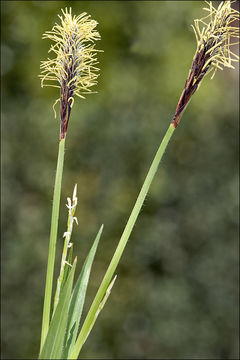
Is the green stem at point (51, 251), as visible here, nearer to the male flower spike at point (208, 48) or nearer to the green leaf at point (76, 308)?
the green leaf at point (76, 308)

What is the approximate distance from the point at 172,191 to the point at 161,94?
1.53ft

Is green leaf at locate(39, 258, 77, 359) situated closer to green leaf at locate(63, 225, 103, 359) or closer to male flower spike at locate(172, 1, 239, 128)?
green leaf at locate(63, 225, 103, 359)

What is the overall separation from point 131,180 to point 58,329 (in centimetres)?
229

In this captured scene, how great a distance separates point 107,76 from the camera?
3035 millimetres

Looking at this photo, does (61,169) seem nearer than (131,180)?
Yes

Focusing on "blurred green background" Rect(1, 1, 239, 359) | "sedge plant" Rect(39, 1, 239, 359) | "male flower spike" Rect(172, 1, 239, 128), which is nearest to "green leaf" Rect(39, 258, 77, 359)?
"sedge plant" Rect(39, 1, 239, 359)

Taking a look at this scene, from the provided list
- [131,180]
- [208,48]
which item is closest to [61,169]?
[208,48]

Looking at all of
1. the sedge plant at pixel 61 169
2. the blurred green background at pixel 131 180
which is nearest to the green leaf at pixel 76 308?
the sedge plant at pixel 61 169

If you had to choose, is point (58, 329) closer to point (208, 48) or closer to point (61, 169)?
point (61, 169)

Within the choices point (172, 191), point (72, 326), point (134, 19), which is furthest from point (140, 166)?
point (72, 326)

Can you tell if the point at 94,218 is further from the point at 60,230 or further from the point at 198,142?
the point at 198,142

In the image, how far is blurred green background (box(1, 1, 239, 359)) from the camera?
3.01 metres

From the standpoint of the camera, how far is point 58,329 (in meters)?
0.75

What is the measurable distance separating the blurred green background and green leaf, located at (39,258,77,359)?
7.30 feet
